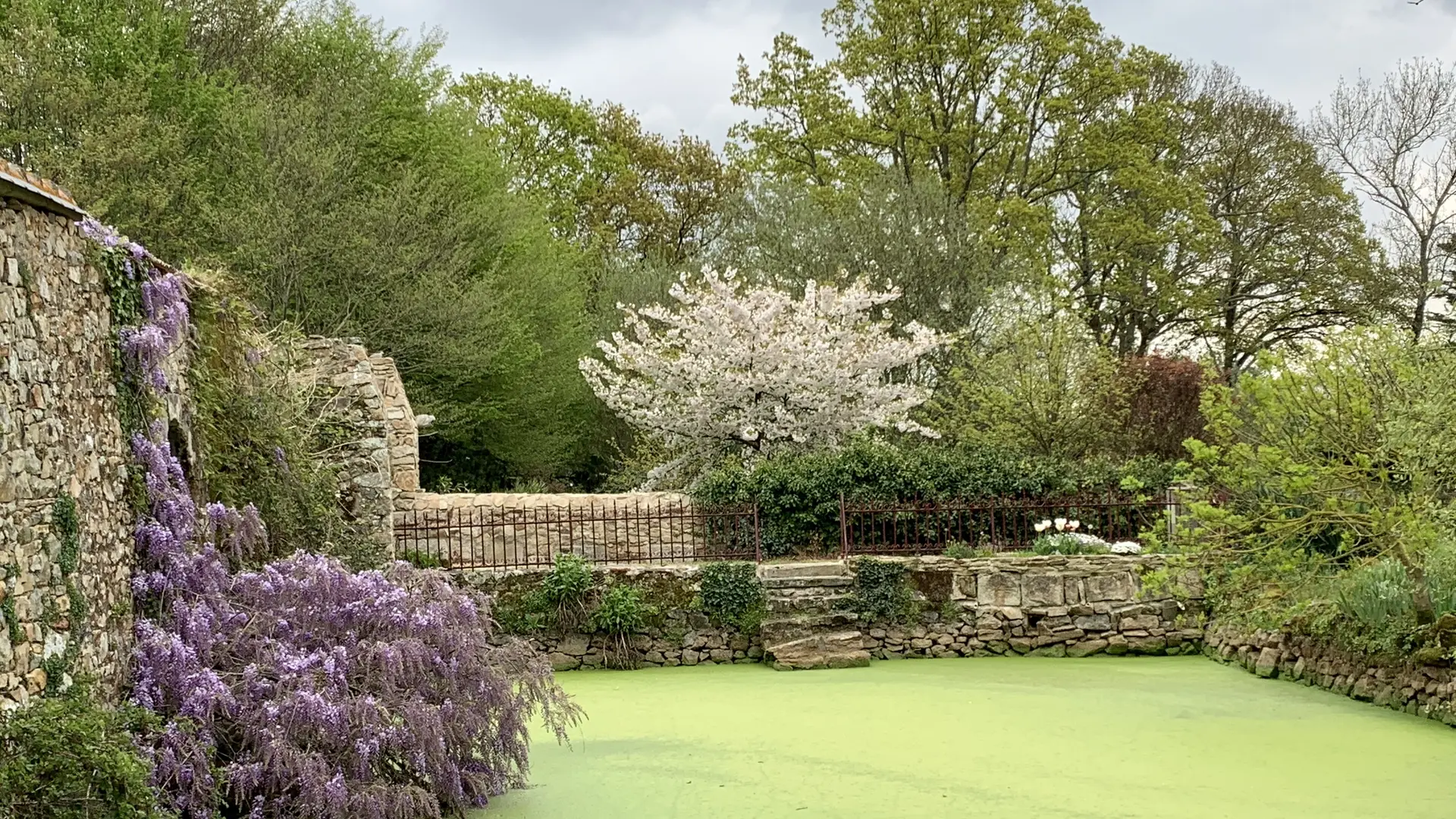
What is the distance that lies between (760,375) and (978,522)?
10.8ft

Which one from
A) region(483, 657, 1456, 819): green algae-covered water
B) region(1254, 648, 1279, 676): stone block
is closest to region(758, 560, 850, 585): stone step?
region(483, 657, 1456, 819): green algae-covered water

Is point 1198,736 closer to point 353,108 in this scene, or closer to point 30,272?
point 30,272

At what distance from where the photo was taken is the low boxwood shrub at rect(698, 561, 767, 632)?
11375 mm

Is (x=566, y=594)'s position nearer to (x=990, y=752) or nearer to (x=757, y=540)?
(x=757, y=540)

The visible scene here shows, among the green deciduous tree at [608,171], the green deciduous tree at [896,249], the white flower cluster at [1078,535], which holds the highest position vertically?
the green deciduous tree at [608,171]

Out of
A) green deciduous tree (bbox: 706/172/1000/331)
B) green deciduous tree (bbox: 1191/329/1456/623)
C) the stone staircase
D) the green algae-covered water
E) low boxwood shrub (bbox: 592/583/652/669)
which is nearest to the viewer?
the green algae-covered water

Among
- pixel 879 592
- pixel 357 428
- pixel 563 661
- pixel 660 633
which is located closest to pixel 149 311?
pixel 357 428

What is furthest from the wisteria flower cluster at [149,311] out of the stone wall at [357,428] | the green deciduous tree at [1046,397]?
the green deciduous tree at [1046,397]

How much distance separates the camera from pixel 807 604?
1145cm

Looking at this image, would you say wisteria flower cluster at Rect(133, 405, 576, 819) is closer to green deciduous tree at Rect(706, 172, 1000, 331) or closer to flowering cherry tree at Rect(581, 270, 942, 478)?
flowering cherry tree at Rect(581, 270, 942, 478)

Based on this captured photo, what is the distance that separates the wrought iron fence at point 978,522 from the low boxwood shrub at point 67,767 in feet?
25.3

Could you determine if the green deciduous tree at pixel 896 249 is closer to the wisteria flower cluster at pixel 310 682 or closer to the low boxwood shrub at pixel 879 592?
the low boxwood shrub at pixel 879 592

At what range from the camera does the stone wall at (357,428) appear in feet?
36.5

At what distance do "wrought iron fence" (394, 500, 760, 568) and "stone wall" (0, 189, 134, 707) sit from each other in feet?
19.1
